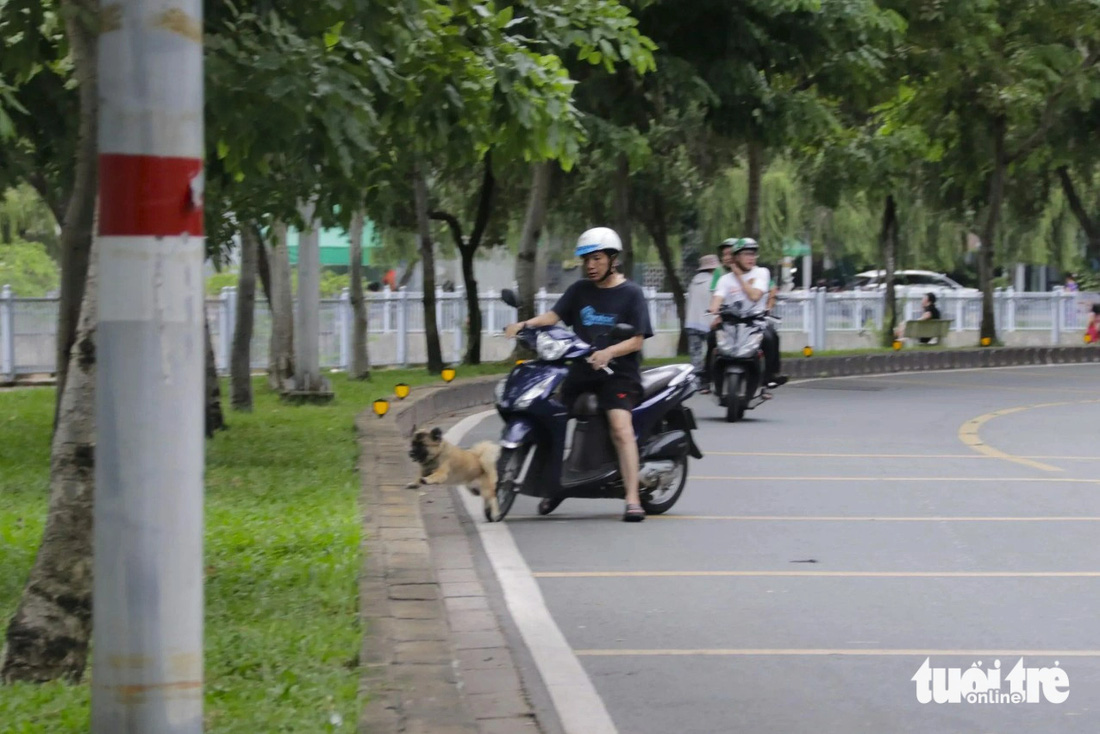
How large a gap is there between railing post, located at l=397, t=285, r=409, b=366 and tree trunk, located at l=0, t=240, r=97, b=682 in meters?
26.6

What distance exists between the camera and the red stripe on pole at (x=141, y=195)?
4.22m

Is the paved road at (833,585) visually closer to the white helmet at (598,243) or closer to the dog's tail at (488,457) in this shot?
the dog's tail at (488,457)

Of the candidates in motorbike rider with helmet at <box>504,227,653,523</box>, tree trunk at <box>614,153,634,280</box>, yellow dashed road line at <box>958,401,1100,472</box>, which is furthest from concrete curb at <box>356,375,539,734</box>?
tree trunk at <box>614,153,634,280</box>

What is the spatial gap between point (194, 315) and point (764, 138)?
21.7m

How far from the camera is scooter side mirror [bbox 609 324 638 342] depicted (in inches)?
412

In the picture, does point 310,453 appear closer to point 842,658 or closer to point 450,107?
point 450,107

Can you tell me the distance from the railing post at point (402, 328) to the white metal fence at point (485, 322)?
0.02 m

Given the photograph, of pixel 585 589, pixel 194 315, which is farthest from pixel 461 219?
pixel 194 315

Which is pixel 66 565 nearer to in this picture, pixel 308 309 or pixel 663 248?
pixel 308 309

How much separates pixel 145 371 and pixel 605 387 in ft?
22.0

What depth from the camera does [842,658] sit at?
6.99 meters

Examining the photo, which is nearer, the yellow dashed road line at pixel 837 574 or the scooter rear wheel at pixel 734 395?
the yellow dashed road line at pixel 837 574

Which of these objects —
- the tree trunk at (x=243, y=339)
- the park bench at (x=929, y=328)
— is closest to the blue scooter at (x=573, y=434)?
the tree trunk at (x=243, y=339)

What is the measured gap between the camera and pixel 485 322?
3559 centimetres
